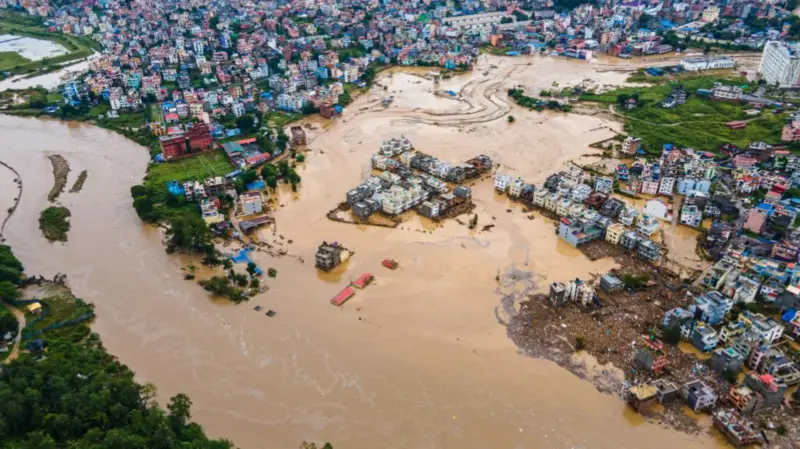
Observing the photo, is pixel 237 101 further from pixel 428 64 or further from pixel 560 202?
pixel 560 202

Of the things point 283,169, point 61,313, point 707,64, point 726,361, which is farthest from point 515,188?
point 707,64

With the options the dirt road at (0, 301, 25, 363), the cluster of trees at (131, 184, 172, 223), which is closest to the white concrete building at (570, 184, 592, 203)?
the cluster of trees at (131, 184, 172, 223)

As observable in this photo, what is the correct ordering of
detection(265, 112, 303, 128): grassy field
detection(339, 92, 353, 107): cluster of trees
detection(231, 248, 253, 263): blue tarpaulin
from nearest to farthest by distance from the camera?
detection(231, 248, 253, 263): blue tarpaulin < detection(265, 112, 303, 128): grassy field < detection(339, 92, 353, 107): cluster of trees

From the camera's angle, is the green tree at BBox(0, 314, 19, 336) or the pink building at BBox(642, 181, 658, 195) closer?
the green tree at BBox(0, 314, 19, 336)

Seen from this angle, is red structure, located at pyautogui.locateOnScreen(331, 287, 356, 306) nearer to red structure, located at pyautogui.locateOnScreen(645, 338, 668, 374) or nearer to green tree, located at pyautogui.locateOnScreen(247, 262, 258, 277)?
green tree, located at pyautogui.locateOnScreen(247, 262, 258, 277)

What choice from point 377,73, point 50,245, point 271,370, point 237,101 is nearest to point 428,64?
point 377,73

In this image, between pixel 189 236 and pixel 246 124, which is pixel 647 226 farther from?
pixel 246 124

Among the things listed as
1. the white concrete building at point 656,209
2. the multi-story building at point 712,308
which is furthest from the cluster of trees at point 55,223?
the white concrete building at point 656,209
